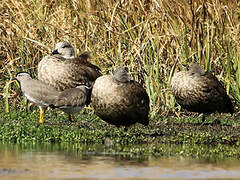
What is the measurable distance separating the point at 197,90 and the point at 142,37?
6.89ft

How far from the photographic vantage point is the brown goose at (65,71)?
1320 centimetres

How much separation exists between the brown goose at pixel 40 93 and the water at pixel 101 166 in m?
2.86

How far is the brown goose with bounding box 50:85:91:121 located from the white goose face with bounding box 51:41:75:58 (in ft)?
3.14

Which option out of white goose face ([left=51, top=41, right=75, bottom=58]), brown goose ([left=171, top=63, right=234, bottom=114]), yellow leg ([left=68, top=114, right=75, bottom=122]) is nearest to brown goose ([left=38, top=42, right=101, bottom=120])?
white goose face ([left=51, top=41, right=75, bottom=58])

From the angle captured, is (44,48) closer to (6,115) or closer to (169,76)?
(6,115)

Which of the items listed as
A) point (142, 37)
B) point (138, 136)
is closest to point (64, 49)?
point (142, 37)

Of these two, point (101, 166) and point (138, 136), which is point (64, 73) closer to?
point (138, 136)

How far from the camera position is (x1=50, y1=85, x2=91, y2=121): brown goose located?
1245 centimetres

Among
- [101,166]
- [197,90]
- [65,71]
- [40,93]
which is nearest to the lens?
[101,166]

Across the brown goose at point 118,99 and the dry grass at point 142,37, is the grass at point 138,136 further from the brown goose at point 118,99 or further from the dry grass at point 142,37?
the dry grass at point 142,37

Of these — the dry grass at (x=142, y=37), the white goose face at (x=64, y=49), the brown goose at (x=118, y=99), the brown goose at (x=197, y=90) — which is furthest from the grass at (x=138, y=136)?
the white goose face at (x=64, y=49)

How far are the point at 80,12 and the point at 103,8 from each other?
18.1 inches

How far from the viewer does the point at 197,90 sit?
40.8 ft

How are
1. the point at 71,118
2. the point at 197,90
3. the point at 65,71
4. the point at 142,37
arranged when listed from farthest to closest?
1. the point at 142,37
2. the point at 71,118
3. the point at 65,71
4. the point at 197,90
